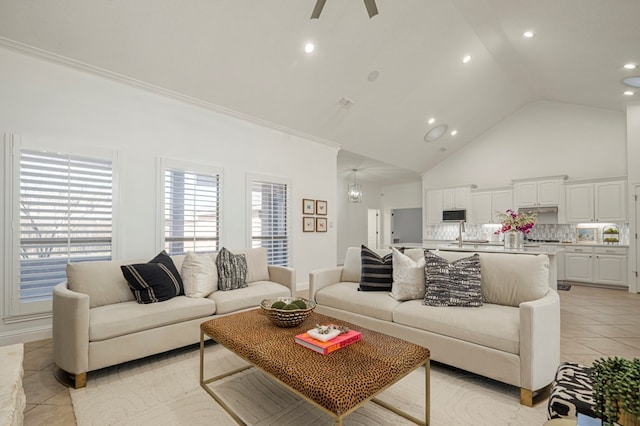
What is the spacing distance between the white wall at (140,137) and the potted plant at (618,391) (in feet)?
13.9

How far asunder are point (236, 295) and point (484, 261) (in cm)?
249

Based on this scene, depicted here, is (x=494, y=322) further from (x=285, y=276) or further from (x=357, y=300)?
(x=285, y=276)

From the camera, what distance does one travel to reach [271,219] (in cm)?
529

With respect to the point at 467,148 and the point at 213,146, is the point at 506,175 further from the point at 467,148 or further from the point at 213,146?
the point at 213,146

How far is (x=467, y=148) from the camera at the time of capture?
8359mm

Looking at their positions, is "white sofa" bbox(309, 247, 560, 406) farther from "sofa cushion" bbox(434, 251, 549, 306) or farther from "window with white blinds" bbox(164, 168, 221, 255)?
"window with white blinds" bbox(164, 168, 221, 255)

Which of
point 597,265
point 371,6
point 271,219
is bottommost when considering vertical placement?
point 597,265

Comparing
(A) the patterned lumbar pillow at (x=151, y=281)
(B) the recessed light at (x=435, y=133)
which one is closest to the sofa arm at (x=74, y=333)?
(A) the patterned lumbar pillow at (x=151, y=281)

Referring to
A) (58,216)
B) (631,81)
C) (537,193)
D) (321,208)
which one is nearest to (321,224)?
(321,208)

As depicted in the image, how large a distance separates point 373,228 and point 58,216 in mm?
9054

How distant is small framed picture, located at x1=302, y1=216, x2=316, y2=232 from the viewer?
228 inches

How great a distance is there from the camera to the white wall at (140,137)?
3164mm

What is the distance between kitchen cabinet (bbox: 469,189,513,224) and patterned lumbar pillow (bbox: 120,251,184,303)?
7.40m

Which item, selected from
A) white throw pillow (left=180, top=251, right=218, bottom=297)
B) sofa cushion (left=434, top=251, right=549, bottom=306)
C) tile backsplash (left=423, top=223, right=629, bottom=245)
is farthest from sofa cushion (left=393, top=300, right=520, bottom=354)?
tile backsplash (left=423, top=223, right=629, bottom=245)
